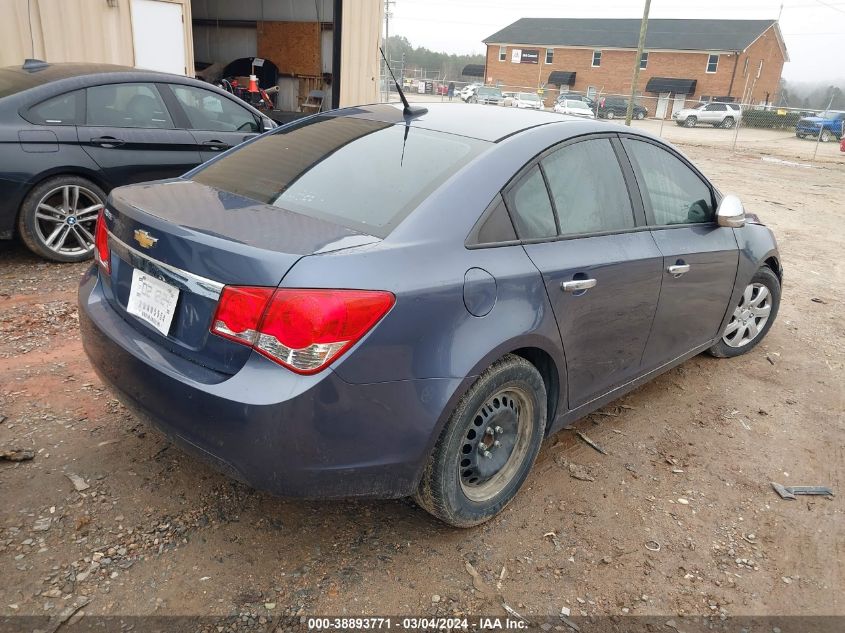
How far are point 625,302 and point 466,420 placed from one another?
3.70 feet

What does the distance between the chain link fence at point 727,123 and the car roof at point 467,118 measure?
24.5 meters

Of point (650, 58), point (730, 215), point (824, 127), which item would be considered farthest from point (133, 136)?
point (650, 58)

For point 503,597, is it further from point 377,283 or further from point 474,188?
point 474,188

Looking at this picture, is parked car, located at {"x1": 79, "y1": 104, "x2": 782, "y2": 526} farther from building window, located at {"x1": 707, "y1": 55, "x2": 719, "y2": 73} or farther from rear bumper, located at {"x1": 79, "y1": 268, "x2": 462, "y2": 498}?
building window, located at {"x1": 707, "y1": 55, "x2": 719, "y2": 73}

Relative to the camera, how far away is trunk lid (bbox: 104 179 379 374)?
2096mm

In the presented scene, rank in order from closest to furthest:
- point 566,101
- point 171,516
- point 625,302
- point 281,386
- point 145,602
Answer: point 281,386, point 145,602, point 171,516, point 625,302, point 566,101

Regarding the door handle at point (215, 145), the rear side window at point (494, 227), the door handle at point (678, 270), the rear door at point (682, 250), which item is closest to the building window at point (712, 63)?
the door handle at point (215, 145)

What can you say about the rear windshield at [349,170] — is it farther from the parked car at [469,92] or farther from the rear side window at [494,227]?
the parked car at [469,92]

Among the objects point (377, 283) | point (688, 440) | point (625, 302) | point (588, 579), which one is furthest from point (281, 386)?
point (688, 440)

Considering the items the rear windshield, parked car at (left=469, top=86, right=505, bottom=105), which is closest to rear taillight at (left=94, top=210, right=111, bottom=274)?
the rear windshield

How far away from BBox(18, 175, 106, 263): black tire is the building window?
53259mm

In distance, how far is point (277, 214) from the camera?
242 cm

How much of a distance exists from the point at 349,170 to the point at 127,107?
12.9 ft

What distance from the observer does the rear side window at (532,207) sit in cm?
263
